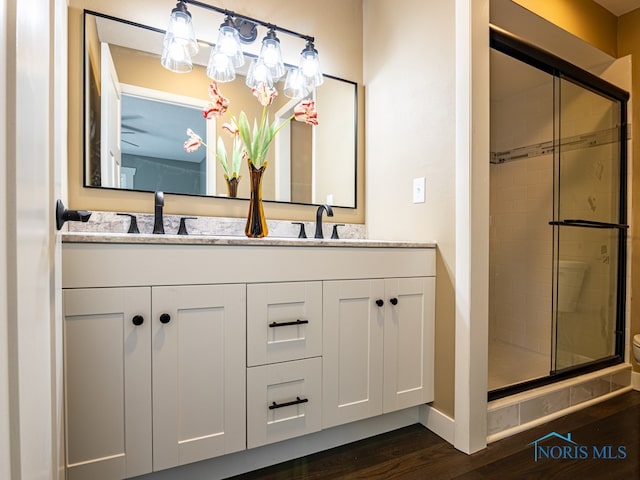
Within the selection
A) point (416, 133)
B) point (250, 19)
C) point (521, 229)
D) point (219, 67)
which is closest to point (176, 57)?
point (219, 67)

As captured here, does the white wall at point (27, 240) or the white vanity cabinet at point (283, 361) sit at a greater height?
the white wall at point (27, 240)

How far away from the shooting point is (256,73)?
1.83 meters

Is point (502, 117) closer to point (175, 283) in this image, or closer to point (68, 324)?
point (175, 283)

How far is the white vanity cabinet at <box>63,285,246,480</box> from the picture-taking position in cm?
103

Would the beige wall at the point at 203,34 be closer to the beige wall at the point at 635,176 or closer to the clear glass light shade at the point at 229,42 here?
the clear glass light shade at the point at 229,42

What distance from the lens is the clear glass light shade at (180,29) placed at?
1578 mm

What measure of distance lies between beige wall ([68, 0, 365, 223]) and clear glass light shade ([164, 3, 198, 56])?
3.7 inches

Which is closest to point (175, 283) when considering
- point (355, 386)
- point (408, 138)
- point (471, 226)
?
point (355, 386)

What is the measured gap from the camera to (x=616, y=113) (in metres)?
2.19

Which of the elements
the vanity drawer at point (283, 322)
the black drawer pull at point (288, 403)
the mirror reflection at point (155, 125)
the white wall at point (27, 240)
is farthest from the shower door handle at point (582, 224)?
the white wall at point (27, 240)

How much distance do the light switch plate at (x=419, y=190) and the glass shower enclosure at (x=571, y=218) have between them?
0.73 meters

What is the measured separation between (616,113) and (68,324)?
10.1 feet

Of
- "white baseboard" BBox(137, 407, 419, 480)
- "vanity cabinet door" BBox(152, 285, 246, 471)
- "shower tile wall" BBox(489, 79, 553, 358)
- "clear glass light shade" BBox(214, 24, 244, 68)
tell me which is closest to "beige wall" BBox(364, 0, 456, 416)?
"white baseboard" BBox(137, 407, 419, 480)

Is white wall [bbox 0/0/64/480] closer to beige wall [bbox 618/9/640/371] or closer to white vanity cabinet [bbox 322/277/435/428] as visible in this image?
white vanity cabinet [bbox 322/277/435/428]
